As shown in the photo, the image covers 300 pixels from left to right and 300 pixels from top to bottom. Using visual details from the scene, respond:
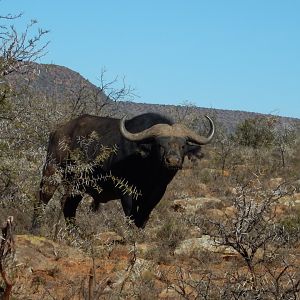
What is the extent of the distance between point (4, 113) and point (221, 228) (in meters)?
3.15

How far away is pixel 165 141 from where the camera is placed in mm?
10398

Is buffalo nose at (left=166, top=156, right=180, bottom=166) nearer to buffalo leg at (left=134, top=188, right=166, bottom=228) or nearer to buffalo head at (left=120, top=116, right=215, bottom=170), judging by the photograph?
buffalo head at (left=120, top=116, right=215, bottom=170)

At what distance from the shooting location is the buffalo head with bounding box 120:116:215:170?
33.0ft

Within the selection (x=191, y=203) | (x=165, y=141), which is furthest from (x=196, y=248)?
(x=191, y=203)

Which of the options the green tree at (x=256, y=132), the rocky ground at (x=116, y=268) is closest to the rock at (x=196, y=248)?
the rocky ground at (x=116, y=268)

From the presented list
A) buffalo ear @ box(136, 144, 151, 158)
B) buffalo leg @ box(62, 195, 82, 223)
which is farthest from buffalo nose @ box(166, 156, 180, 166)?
buffalo leg @ box(62, 195, 82, 223)

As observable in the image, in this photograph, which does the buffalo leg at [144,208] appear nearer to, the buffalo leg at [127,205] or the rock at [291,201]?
the buffalo leg at [127,205]

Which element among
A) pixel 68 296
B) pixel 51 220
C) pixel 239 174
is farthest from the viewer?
pixel 239 174

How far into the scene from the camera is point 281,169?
19.6m

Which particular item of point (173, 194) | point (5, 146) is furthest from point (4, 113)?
point (173, 194)

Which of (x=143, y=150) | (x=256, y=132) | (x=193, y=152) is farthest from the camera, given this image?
(x=256, y=132)

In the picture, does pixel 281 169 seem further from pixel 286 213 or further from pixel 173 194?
pixel 286 213

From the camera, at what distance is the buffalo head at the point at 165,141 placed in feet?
33.0

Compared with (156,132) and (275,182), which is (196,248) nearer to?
(156,132)
